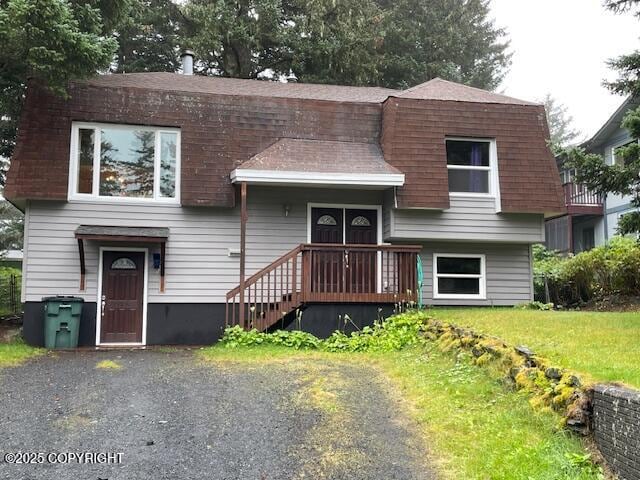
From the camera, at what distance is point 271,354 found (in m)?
9.22

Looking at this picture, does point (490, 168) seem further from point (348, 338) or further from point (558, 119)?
point (558, 119)

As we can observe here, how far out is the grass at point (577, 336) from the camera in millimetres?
5259

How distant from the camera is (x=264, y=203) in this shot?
12109 millimetres

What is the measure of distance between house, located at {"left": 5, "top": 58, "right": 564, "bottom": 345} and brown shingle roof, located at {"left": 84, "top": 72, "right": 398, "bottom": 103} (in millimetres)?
143

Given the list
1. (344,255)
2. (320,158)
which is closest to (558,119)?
(320,158)

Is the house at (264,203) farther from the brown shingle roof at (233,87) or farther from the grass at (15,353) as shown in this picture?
the grass at (15,353)

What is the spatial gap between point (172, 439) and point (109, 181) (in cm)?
736

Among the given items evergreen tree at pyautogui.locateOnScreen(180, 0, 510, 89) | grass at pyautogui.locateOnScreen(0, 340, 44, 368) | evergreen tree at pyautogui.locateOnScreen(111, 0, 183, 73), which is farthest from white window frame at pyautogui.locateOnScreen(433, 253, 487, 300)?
evergreen tree at pyautogui.locateOnScreen(111, 0, 183, 73)

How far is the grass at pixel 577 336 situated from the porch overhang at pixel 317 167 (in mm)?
2867

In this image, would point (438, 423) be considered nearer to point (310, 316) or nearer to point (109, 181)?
point (310, 316)

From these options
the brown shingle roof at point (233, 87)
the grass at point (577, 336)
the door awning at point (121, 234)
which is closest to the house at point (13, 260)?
the brown shingle roof at point (233, 87)

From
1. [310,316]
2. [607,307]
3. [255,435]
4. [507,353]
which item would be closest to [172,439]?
[255,435]

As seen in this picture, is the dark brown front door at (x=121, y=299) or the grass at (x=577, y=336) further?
the dark brown front door at (x=121, y=299)

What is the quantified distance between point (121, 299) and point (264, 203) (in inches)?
135
